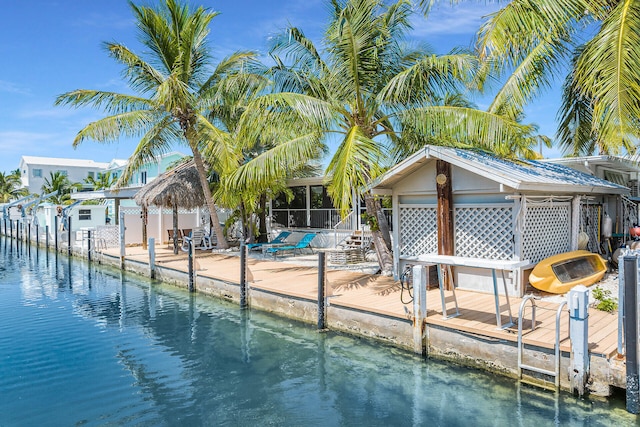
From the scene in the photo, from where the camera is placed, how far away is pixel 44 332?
964 cm

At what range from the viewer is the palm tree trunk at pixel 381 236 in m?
11.3

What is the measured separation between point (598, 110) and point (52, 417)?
9.32 meters

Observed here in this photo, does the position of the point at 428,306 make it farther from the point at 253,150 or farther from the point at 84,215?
the point at 84,215

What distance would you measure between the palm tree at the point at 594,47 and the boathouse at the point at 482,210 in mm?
1707

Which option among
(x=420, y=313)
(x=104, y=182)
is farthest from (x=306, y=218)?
(x=104, y=182)

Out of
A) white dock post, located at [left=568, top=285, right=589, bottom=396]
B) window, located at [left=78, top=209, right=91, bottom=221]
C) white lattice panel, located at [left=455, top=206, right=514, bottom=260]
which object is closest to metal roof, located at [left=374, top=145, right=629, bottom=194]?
white lattice panel, located at [left=455, top=206, right=514, bottom=260]

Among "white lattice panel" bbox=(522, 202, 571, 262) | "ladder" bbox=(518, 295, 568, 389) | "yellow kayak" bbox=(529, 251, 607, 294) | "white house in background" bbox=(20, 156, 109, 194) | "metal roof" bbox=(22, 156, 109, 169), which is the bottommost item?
"ladder" bbox=(518, 295, 568, 389)

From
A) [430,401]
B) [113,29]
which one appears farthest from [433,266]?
[113,29]

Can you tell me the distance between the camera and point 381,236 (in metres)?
11.6

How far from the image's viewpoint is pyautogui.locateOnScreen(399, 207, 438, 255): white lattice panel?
9836mm

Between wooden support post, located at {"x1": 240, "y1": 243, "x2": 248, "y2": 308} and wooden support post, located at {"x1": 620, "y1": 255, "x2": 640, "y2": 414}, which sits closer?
wooden support post, located at {"x1": 620, "y1": 255, "x2": 640, "y2": 414}

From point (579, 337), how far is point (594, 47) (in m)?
5.02

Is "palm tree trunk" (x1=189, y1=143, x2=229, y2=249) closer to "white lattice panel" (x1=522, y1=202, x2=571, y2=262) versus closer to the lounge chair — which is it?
the lounge chair

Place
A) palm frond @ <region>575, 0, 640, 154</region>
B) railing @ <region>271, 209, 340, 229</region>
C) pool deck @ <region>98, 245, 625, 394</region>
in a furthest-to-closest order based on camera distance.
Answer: railing @ <region>271, 209, 340, 229</region>
palm frond @ <region>575, 0, 640, 154</region>
pool deck @ <region>98, 245, 625, 394</region>
